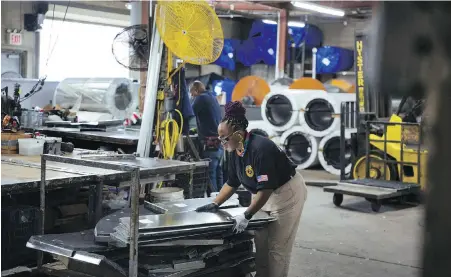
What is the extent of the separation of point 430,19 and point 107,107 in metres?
7.92

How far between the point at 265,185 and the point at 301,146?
24.0ft

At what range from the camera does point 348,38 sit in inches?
694

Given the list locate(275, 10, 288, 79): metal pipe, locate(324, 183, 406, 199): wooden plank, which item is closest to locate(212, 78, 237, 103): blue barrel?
locate(275, 10, 288, 79): metal pipe

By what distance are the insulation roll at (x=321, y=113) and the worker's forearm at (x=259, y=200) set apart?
648 centimetres

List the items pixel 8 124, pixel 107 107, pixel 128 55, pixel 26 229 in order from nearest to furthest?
1. pixel 26 229
2. pixel 8 124
3. pixel 128 55
4. pixel 107 107

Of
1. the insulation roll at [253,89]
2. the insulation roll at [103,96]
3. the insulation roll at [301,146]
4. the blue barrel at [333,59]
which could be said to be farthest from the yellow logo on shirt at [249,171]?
Result: the blue barrel at [333,59]

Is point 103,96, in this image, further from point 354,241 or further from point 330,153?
point 354,241

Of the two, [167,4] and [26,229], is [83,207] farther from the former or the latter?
[167,4]

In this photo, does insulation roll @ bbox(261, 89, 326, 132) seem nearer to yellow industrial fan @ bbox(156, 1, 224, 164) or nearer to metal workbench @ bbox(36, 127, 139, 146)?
metal workbench @ bbox(36, 127, 139, 146)

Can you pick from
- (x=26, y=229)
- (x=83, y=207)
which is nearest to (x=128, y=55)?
(x=83, y=207)

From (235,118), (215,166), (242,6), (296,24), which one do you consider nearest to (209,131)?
(215,166)

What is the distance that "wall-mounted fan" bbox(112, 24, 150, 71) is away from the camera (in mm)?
5953

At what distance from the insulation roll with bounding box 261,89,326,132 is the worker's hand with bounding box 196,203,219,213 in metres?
6.50

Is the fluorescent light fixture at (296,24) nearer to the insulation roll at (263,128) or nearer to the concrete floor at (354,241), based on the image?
the insulation roll at (263,128)
